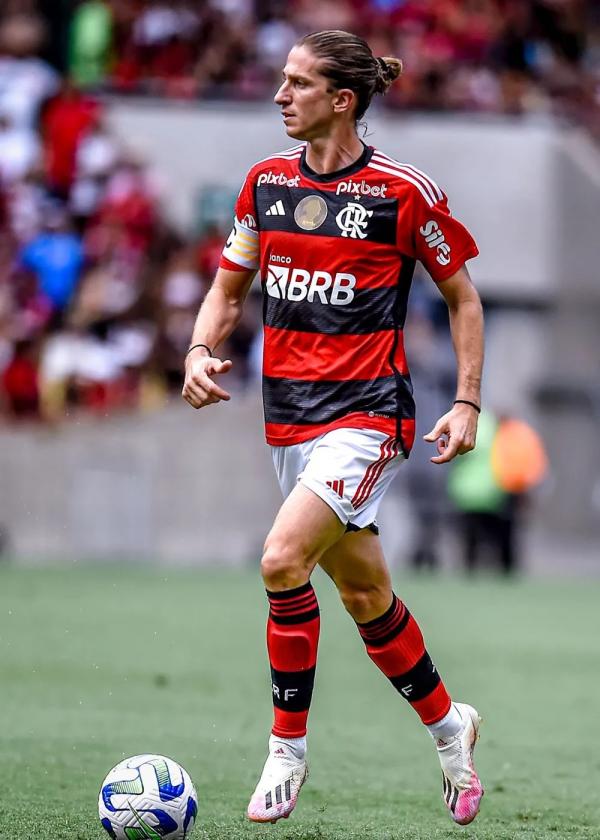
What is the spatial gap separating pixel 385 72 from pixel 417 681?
6.99 feet

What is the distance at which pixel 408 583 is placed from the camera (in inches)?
672

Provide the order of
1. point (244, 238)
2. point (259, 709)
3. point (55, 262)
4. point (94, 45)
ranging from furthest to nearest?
point (94, 45) < point (55, 262) < point (259, 709) < point (244, 238)

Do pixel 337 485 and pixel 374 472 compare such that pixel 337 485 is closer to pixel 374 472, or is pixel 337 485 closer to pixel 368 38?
pixel 374 472

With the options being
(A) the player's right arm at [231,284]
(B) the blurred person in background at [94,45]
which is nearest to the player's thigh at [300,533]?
(A) the player's right arm at [231,284]

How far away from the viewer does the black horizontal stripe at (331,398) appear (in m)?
6.03

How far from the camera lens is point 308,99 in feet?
20.0

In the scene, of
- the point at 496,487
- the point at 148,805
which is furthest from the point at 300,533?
the point at 496,487

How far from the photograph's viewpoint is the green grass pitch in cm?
627

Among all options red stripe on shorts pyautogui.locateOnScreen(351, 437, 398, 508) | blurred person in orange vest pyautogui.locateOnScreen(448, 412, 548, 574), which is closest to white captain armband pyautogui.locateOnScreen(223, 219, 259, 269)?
red stripe on shorts pyautogui.locateOnScreen(351, 437, 398, 508)

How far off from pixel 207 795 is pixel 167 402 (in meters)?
12.5

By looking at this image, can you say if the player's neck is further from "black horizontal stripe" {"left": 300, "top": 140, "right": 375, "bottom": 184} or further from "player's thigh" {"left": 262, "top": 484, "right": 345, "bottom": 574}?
"player's thigh" {"left": 262, "top": 484, "right": 345, "bottom": 574}

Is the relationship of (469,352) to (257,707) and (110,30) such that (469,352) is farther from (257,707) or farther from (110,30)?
(110,30)

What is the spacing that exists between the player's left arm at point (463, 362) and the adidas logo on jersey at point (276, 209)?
612 mm

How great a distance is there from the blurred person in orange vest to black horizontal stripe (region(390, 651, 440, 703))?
42.3 ft
